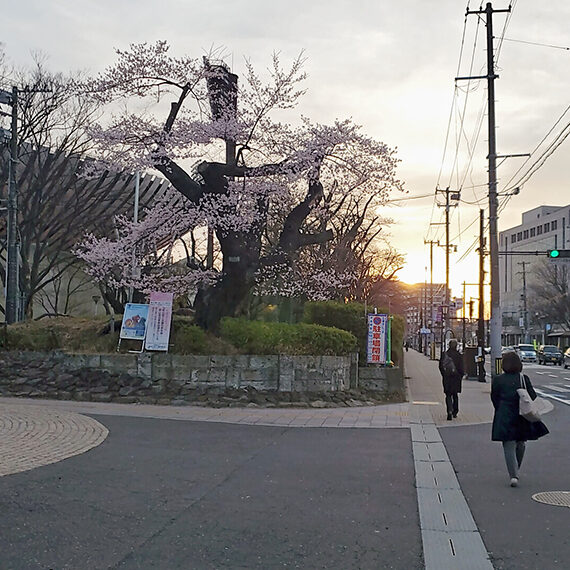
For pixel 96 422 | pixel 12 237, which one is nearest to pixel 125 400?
pixel 96 422

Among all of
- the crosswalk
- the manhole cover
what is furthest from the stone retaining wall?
the manhole cover

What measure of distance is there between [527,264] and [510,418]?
101630mm

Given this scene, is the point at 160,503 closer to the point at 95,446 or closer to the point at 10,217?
the point at 95,446

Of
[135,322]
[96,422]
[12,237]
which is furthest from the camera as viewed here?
[12,237]

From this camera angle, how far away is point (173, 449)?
10.5 meters

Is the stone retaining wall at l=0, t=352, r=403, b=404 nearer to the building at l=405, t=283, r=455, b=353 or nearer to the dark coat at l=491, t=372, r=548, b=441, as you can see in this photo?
the dark coat at l=491, t=372, r=548, b=441

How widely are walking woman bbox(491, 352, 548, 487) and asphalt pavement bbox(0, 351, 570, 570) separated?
375 mm

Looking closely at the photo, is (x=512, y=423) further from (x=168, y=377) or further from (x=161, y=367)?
(x=161, y=367)

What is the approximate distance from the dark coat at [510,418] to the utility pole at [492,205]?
42.0 ft

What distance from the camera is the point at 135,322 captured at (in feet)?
58.8

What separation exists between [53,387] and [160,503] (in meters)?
10.7

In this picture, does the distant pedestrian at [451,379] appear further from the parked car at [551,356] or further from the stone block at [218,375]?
the parked car at [551,356]

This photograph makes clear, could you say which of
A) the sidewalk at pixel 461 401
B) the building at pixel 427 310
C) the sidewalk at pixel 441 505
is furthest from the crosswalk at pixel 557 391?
the building at pixel 427 310

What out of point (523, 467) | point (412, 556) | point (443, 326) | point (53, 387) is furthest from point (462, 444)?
point (443, 326)
